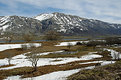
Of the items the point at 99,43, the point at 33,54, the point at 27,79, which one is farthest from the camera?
the point at 99,43

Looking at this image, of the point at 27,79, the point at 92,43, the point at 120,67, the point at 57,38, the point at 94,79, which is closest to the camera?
the point at 94,79

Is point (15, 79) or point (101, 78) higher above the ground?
point (101, 78)

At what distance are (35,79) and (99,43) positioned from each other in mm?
119349

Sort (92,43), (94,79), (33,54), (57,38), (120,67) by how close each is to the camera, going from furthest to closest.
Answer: (57,38)
(92,43)
(33,54)
(120,67)
(94,79)

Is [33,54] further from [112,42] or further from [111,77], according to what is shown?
[112,42]

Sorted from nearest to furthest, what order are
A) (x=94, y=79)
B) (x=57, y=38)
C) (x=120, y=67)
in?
(x=94, y=79) < (x=120, y=67) < (x=57, y=38)

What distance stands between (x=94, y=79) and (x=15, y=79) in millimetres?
14660

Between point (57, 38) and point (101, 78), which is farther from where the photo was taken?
point (57, 38)

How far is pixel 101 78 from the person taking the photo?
15672 millimetres

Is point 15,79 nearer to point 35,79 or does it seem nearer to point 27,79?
point 27,79

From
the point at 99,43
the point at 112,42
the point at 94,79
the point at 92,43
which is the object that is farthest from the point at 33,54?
the point at 112,42

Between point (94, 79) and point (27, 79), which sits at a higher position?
point (94, 79)

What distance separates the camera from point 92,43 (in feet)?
387

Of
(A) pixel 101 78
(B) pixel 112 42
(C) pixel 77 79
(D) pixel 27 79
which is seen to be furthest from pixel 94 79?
(B) pixel 112 42
